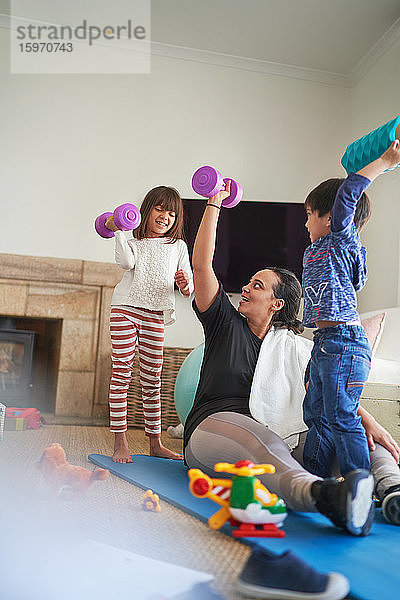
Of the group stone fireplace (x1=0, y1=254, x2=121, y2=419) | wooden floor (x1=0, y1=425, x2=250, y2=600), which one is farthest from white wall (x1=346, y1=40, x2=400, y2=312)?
wooden floor (x1=0, y1=425, x2=250, y2=600)

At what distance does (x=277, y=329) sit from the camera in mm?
1777

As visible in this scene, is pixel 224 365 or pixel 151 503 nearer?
pixel 151 503

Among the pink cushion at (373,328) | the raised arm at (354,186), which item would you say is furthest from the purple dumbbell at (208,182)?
the pink cushion at (373,328)

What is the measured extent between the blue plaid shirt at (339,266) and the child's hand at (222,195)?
12.7 inches

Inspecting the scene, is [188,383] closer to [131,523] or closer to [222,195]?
[222,195]

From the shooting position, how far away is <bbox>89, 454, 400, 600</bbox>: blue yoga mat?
2.92ft

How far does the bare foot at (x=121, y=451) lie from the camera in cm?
192

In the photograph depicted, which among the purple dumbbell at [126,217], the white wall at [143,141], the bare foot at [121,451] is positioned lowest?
the bare foot at [121,451]

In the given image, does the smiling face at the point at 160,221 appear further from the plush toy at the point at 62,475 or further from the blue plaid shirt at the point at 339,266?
the plush toy at the point at 62,475

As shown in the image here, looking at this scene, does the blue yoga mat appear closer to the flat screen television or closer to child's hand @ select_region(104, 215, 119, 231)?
child's hand @ select_region(104, 215, 119, 231)

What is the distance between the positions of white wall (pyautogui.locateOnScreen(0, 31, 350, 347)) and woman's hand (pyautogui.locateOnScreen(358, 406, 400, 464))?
2.27 m

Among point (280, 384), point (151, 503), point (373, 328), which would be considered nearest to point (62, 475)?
point (151, 503)

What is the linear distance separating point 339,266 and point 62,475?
2.91 ft

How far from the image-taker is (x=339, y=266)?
1.54 m
